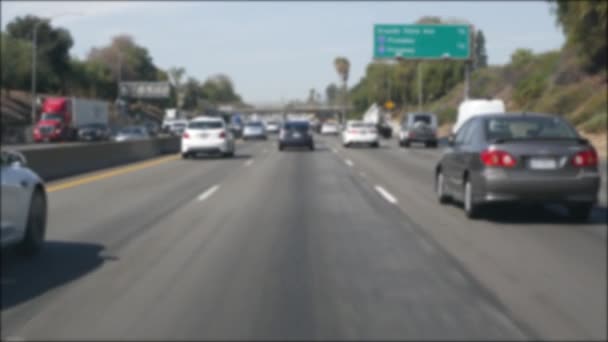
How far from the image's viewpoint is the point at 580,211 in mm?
14047

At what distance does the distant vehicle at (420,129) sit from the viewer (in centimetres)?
4975

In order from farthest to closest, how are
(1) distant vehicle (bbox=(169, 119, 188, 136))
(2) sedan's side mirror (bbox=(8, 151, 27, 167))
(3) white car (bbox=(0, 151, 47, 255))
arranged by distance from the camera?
(1) distant vehicle (bbox=(169, 119, 188, 136))
(2) sedan's side mirror (bbox=(8, 151, 27, 167))
(3) white car (bbox=(0, 151, 47, 255))

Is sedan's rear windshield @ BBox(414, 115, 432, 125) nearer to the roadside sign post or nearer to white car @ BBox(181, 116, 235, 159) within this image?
the roadside sign post

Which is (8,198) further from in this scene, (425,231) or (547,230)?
(547,230)

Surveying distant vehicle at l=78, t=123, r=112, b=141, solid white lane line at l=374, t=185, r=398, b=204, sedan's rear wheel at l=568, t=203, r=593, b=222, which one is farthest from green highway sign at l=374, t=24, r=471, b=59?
sedan's rear wheel at l=568, t=203, r=593, b=222

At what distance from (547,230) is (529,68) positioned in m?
75.9

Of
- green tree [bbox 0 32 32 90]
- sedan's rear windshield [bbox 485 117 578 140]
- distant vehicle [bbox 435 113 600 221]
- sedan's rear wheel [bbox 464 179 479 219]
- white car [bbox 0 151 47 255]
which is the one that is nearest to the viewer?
white car [bbox 0 151 47 255]

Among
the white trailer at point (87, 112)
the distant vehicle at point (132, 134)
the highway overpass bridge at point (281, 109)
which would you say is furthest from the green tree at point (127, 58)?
the distant vehicle at point (132, 134)

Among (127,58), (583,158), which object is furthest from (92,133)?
(127,58)

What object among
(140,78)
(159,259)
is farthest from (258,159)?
(140,78)

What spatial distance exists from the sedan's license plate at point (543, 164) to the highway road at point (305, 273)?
900mm

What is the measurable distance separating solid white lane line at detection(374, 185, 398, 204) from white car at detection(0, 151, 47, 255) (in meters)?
8.10

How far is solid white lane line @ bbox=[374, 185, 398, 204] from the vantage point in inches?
711

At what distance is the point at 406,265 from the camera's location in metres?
10.3
